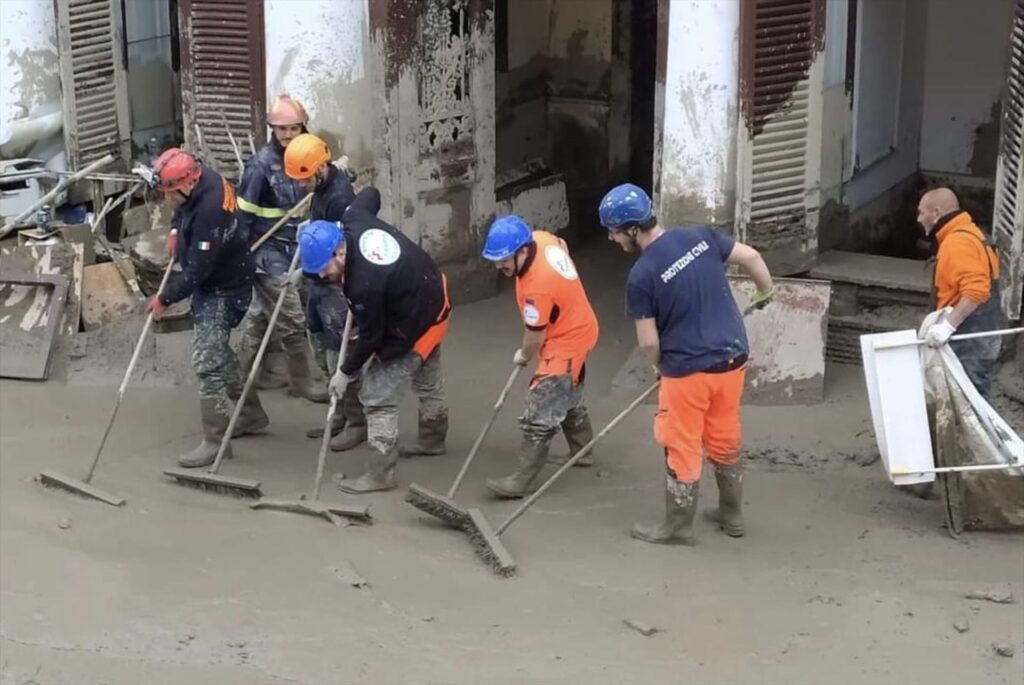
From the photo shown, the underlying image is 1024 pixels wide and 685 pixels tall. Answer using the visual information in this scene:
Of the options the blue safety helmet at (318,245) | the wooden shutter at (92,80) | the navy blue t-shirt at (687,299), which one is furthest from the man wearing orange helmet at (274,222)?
the navy blue t-shirt at (687,299)

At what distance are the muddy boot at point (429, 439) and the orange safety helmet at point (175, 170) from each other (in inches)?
69.2

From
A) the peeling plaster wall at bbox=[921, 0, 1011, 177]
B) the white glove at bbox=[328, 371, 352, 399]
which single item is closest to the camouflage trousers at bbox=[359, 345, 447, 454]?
the white glove at bbox=[328, 371, 352, 399]

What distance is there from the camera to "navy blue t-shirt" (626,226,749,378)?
7.10 meters

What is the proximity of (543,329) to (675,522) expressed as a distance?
1.12 metres

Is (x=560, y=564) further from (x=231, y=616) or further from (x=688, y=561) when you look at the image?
(x=231, y=616)

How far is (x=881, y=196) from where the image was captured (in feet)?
36.0

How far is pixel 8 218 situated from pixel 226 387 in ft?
8.33

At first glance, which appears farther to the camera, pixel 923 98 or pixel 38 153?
pixel 923 98

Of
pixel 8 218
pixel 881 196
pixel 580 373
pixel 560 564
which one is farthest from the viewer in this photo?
pixel 881 196

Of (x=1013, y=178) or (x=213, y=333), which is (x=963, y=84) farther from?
(x=213, y=333)

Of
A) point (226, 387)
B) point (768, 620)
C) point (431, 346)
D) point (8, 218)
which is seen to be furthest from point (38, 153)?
point (768, 620)

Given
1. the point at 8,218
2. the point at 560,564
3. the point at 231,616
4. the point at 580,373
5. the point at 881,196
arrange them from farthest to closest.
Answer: the point at 881,196
the point at 8,218
the point at 580,373
the point at 560,564
the point at 231,616

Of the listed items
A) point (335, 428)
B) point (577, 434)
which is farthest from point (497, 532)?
point (335, 428)

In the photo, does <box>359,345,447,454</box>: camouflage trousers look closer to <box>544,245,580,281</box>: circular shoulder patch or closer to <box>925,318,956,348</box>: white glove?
<box>544,245,580,281</box>: circular shoulder patch
